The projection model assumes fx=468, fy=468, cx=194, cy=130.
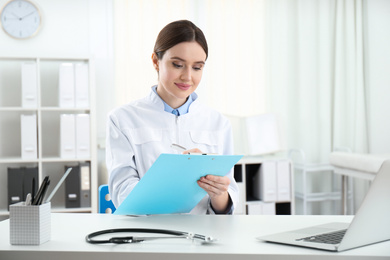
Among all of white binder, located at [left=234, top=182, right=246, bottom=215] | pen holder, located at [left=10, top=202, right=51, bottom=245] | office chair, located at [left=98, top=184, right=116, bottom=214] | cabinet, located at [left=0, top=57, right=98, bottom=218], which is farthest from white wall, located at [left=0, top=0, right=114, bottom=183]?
pen holder, located at [left=10, top=202, right=51, bottom=245]

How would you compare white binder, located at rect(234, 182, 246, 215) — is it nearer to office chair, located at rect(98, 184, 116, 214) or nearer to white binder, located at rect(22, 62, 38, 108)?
white binder, located at rect(22, 62, 38, 108)

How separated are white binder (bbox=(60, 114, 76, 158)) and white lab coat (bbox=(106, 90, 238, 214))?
1.93 m

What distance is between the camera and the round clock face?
3.84 metres

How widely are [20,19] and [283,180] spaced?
99.8 inches

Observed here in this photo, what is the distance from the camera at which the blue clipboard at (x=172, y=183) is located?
1.21 m

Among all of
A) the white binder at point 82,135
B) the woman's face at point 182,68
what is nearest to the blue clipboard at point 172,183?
the woman's face at point 182,68

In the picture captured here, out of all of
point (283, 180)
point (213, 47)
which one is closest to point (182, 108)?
point (283, 180)

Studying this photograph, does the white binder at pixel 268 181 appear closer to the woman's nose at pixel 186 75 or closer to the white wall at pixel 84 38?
the white wall at pixel 84 38

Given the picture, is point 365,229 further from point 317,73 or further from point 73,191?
point 317,73

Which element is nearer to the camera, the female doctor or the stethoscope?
the stethoscope

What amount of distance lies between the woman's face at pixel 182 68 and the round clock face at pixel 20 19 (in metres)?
2.61

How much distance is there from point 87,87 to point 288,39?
6.12ft

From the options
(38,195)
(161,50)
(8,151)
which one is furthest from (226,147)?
(8,151)

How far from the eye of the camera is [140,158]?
1688 mm
